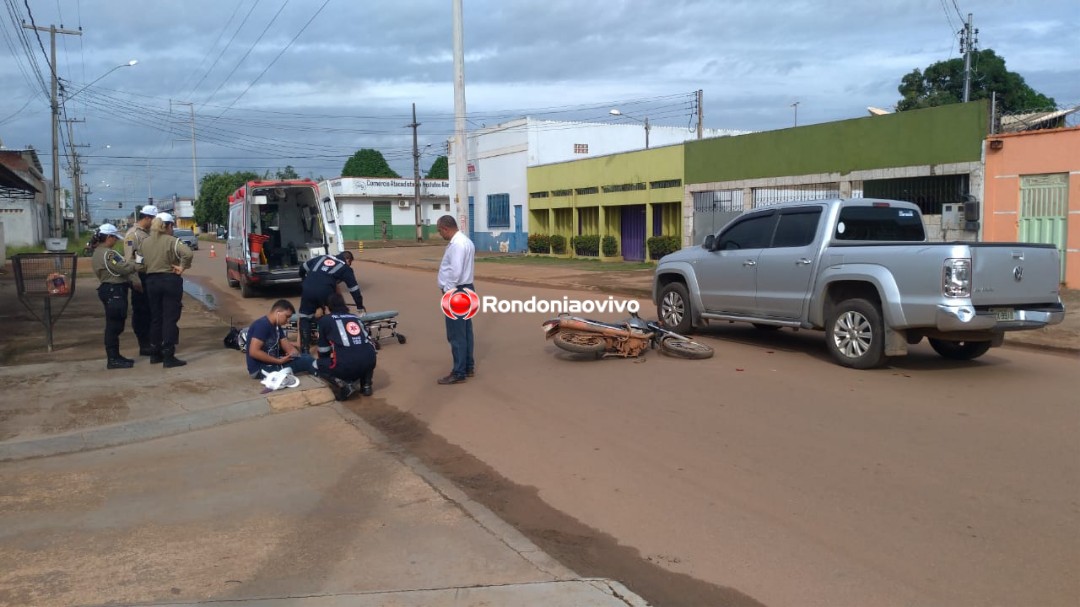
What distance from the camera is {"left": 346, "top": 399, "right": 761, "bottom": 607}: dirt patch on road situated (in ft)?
13.1

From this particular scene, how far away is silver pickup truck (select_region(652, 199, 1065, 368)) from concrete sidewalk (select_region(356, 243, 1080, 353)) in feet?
9.41

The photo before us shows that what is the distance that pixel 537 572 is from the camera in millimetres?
4148

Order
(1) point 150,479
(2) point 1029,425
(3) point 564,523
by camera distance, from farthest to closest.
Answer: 1. (2) point 1029,425
2. (1) point 150,479
3. (3) point 564,523

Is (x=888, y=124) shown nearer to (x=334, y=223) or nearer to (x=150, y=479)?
(x=334, y=223)

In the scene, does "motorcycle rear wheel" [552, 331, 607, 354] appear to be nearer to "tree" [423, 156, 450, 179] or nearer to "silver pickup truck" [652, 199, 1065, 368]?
"silver pickup truck" [652, 199, 1065, 368]

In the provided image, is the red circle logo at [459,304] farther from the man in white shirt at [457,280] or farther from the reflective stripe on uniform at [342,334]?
the reflective stripe on uniform at [342,334]

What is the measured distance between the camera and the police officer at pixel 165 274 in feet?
30.2

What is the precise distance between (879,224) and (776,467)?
522 centimetres

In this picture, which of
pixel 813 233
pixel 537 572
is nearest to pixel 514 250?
pixel 813 233

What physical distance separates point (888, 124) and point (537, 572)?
19728 mm

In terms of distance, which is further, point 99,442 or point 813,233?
point 813,233

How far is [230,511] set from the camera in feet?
17.1

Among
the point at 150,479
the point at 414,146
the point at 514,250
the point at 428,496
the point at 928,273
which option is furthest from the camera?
the point at 414,146

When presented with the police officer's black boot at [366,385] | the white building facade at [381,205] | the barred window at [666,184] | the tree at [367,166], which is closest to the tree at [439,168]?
the tree at [367,166]
